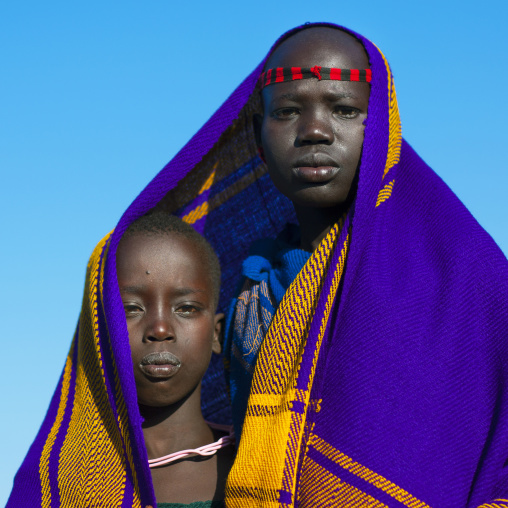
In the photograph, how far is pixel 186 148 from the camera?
260cm

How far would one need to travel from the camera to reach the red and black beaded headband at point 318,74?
221 centimetres

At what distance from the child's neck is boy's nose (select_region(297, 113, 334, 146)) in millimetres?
868

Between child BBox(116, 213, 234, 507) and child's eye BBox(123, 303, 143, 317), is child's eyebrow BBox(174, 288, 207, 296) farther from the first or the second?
child's eye BBox(123, 303, 143, 317)

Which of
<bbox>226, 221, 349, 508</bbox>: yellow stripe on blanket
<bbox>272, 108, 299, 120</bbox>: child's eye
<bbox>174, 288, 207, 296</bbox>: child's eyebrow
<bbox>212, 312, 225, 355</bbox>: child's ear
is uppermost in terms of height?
<bbox>272, 108, 299, 120</bbox>: child's eye

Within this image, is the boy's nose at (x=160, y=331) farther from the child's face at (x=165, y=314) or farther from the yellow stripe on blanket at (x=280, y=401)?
the yellow stripe on blanket at (x=280, y=401)

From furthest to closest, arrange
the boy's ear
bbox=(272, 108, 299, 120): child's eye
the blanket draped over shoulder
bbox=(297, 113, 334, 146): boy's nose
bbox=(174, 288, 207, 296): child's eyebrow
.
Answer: the boy's ear < bbox=(174, 288, 207, 296): child's eyebrow < bbox=(272, 108, 299, 120): child's eye < bbox=(297, 113, 334, 146): boy's nose < the blanket draped over shoulder

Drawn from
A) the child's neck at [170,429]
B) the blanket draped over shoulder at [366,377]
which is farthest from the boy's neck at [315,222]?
the child's neck at [170,429]

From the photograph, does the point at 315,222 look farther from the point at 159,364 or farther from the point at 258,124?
the point at 159,364

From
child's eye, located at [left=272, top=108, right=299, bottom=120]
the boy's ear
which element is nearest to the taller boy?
child's eye, located at [left=272, top=108, right=299, bottom=120]

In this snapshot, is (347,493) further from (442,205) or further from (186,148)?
(186,148)

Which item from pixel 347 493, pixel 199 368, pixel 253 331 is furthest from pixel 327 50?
pixel 347 493

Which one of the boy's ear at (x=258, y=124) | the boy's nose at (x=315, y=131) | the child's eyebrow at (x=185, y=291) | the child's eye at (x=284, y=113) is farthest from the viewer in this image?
the boy's ear at (x=258, y=124)

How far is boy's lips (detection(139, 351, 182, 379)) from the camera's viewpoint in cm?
229

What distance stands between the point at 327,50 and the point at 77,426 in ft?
4.29
